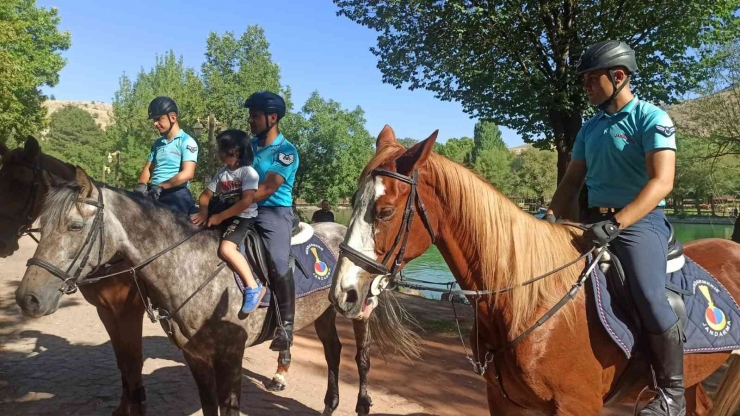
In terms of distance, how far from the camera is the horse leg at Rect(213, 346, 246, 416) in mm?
3600

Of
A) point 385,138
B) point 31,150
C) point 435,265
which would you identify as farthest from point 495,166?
point 385,138

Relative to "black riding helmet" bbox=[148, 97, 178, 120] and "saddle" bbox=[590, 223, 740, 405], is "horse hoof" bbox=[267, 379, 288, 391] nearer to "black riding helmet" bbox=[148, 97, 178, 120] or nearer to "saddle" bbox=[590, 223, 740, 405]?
"black riding helmet" bbox=[148, 97, 178, 120]

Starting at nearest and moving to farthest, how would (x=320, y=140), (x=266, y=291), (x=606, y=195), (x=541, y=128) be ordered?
1. (x=606, y=195)
2. (x=266, y=291)
3. (x=541, y=128)
4. (x=320, y=140)

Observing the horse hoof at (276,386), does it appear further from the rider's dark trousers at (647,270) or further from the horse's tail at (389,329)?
the rider's dark trousers at (647,270)

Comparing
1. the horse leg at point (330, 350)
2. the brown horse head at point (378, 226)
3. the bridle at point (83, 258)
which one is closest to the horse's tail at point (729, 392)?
the brown horse head at point (378, 226)

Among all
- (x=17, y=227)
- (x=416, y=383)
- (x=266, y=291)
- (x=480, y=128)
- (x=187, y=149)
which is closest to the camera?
(x=266, y=291)

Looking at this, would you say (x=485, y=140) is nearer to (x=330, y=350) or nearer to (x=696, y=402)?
(x=330, y=350)

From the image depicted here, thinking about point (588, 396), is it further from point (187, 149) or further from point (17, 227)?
point (17, 227)

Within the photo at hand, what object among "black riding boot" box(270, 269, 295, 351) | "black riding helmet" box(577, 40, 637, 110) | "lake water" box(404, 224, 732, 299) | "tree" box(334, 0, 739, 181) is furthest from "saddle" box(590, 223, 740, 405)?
"lake water" box(404, 224, 732, 299)

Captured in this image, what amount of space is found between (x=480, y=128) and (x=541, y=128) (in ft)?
264

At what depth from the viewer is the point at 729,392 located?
3426 mm

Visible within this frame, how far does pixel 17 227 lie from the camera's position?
467cm

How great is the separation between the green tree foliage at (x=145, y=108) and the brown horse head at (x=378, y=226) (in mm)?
34330

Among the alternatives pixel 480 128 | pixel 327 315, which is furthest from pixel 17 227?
pixel 480 128
